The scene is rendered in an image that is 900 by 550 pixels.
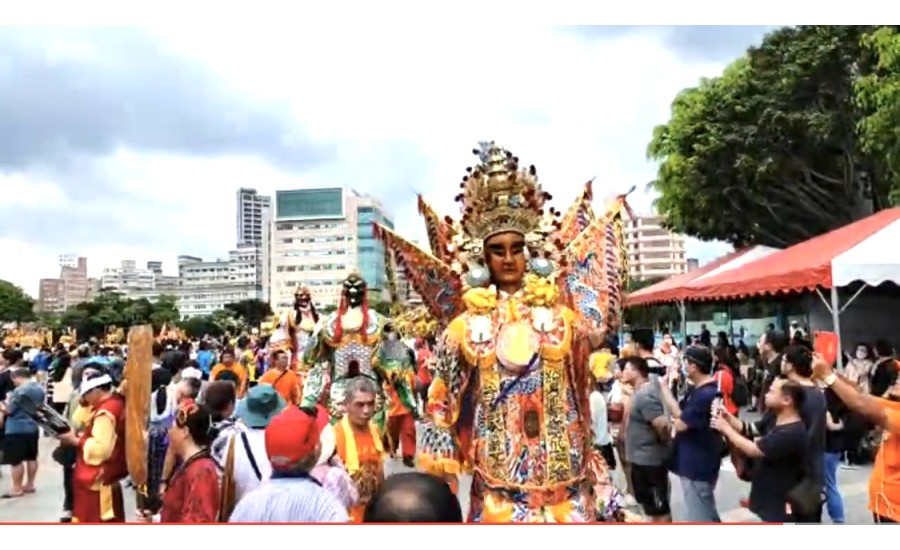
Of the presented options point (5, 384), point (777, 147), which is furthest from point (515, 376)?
point (777, 147)

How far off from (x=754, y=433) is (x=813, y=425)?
37cm

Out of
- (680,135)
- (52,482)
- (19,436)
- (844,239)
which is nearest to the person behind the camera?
(19,436)

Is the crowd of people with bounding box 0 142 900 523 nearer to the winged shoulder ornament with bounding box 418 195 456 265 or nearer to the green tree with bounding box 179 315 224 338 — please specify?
the winged shoulder ornament with bounding box 418 195 456 265

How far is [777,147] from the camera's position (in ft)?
54.3

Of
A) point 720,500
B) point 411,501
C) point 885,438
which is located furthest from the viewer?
point 720,500

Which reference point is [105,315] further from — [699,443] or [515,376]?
[515,376]

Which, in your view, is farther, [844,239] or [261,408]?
[844,239]

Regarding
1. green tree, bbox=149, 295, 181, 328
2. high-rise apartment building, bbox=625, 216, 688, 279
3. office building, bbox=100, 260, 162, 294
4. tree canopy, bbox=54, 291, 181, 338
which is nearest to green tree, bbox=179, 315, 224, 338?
green tree, bbox=149, 295, 181, 328

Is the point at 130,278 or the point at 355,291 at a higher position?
the point at 130,278

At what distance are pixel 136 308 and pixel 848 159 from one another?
3534cm

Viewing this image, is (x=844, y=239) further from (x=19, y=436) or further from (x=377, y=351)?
(x=19, y=436)

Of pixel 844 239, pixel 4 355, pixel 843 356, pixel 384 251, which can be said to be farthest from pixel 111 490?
pixel 843 356

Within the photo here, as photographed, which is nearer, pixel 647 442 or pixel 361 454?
pixel 361 454

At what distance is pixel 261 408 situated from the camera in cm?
309
